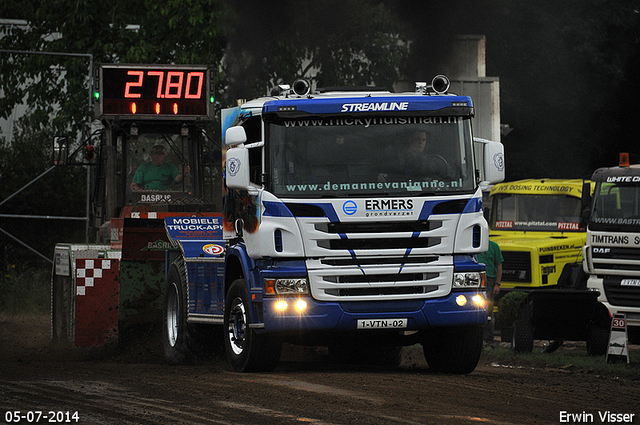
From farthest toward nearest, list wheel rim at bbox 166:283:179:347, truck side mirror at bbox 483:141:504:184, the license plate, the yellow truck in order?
the yellow truck < wheel rim at bbox 166:283:179:347 < truck side mirror at bbox 483:141:504:184 < the license plate

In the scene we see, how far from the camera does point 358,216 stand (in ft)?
33.7

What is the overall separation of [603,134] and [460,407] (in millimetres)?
25764

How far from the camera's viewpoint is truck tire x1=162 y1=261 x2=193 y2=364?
42.1ft

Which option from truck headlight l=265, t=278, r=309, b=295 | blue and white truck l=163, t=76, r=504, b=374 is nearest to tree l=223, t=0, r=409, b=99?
blue and white truck l=163, t=76, r=504, b=374

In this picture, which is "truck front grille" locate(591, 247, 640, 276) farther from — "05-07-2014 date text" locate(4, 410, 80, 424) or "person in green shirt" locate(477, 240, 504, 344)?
"05-07-2014 date text" locate(4, 410, 80, 424)

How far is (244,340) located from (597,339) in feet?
19.8

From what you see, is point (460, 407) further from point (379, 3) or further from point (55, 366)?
point (379, 3)

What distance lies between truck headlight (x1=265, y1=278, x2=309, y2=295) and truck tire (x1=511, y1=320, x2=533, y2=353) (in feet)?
18.6

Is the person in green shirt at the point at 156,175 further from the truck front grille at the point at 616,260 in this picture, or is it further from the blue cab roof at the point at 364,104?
the truck front grille at the point at 616,260

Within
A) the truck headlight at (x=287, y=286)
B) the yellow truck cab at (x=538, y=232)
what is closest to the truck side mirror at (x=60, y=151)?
the truck headlight at (x=287, y=286)

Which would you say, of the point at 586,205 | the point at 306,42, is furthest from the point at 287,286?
the point at 306,42

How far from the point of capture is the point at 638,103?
3244 cm

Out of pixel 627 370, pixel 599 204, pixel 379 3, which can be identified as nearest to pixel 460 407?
pixel 627 370

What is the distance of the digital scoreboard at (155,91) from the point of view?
50.9ft
